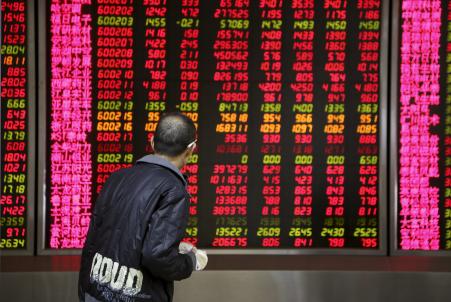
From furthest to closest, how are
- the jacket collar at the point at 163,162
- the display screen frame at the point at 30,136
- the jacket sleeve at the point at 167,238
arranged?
the display screen frame at the point at 30,136, the jacket collar at the point at 163,162, the jacket sleeve at the point at 167,238

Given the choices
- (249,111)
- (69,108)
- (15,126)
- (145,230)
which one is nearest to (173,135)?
(145,230)

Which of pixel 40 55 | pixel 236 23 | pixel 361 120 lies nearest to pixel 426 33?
pixel 361 120

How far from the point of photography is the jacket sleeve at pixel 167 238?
6.27 feet

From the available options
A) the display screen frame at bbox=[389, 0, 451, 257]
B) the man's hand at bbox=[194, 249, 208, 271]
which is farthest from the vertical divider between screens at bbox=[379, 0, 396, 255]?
the man's hand at bbox=[194, 249, 208, 271]

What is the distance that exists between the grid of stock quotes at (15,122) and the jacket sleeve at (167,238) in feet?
8.03

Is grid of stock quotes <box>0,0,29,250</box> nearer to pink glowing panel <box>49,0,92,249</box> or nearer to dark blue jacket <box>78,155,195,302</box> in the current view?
pink glowing panel <box>49,0,92,249</box>

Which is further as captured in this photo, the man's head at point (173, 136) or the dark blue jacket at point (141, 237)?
the man's head at point (173, 136)

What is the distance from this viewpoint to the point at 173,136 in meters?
2.09

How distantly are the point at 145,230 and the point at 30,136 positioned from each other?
2.42m

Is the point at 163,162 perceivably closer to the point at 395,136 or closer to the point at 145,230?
the point at 145,230

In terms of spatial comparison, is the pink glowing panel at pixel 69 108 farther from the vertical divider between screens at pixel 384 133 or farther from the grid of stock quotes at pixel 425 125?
the grid of stock quotes at pixel 425 125

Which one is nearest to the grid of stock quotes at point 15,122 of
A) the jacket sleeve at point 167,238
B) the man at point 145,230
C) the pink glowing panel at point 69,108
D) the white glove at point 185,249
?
the pink glowing panel at point 69,108

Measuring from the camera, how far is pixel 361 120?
4188mm

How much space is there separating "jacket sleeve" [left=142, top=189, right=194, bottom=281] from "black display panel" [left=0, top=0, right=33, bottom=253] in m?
2.44
